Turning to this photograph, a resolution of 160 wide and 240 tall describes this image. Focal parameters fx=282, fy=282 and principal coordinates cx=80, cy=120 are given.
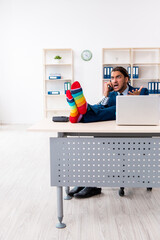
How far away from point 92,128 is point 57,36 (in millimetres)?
5032

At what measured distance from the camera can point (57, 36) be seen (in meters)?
6.39

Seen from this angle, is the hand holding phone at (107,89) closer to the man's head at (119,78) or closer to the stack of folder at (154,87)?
the man's head at (119,78)

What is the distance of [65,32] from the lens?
6.36 metres

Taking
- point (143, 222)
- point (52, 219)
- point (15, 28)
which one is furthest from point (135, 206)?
point (15, 28)

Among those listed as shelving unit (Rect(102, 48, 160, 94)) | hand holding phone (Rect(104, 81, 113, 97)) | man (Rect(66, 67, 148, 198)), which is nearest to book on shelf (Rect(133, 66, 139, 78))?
shelving unit (Rect(102, 48, 160, 94))

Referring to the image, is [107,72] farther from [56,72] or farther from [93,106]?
Result: [93,106]

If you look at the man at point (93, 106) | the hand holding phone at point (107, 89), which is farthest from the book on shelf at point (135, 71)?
the hand holding phone at point (107, 89)

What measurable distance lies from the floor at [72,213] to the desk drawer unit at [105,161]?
27 cm

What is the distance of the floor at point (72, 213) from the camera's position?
1.78m

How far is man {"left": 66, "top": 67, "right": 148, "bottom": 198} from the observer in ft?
6.23

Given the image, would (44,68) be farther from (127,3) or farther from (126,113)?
(126,113)

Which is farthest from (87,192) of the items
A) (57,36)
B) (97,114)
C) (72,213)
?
(57,36)

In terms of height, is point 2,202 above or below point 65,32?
below

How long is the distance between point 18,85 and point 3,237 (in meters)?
5.14
